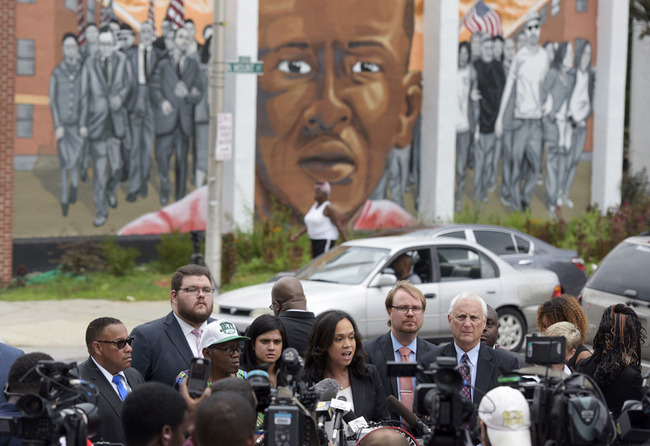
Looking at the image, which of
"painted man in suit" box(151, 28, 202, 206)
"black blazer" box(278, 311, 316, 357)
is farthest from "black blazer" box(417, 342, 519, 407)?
"painted man in suit" box(151, 28, 202, 206)

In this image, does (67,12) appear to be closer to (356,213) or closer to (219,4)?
(219,4)

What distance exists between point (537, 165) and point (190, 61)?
11007mm

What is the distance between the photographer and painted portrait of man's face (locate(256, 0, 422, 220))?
19031 millimetres

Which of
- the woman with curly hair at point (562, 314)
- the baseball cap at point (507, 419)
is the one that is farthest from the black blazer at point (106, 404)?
the woman with curly hair at point (562, 314)

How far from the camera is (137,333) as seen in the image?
18.2 feet

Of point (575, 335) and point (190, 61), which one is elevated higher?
point (190, 61)

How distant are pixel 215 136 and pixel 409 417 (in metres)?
9.34

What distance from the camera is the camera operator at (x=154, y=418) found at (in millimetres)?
3404

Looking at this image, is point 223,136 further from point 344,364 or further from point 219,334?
point 219,334

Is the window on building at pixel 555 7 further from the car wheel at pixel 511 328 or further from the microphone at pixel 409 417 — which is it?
the microphone at pixel 409 417

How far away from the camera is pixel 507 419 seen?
339cm

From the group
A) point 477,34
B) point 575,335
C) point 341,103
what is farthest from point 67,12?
point 575,335

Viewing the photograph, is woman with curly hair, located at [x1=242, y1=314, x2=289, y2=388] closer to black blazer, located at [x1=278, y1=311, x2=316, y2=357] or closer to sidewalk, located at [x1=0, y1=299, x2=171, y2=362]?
black blazer, located at [x1=278, y1=311, x2=316, y2=357]

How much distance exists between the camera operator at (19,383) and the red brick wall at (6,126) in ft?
38.9
